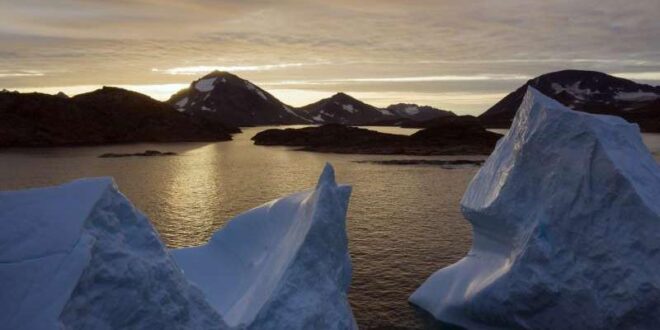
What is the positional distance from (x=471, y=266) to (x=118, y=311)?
12.1 m

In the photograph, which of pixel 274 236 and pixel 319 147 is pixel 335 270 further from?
pixel 319 147

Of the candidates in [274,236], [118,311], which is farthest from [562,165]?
[118,311]

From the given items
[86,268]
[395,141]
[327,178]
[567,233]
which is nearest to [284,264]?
[327,178]

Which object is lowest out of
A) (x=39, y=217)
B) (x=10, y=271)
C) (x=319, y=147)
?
(x=319, y=147)

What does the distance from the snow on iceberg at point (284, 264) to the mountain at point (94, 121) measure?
10246cm

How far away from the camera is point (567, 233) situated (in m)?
15.9

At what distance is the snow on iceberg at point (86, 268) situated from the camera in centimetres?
830

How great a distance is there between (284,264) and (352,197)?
30869mm

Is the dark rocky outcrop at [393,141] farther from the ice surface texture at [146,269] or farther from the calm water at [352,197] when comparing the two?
the ice surface texture at [146,269]

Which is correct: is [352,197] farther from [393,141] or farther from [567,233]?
[393,141]

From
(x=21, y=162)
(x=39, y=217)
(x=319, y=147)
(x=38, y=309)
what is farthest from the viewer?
(x=319, y=147)

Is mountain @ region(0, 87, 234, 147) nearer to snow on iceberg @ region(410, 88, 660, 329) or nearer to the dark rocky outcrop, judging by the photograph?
the dark rocky outcrop

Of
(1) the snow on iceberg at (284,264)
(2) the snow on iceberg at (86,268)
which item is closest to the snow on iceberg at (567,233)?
(1) the snow on iceberg at (284,264)

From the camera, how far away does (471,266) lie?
18.5 metres
